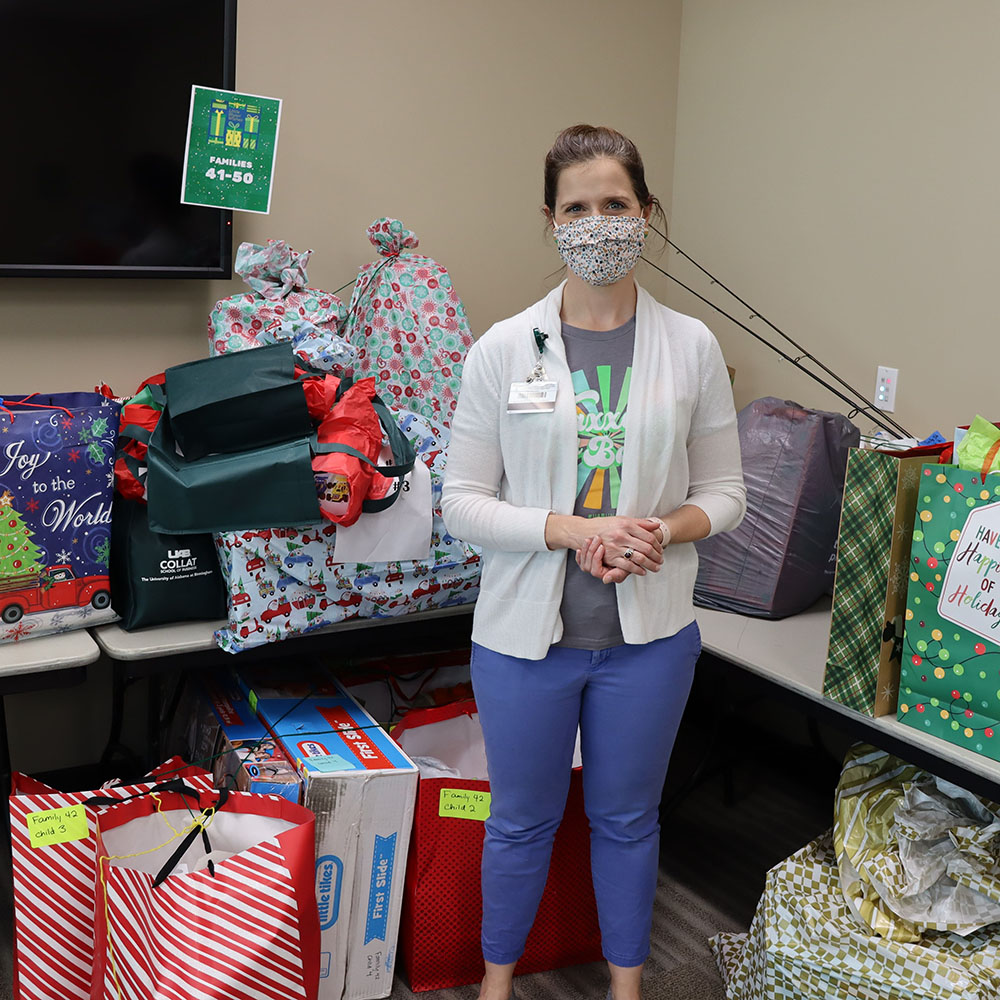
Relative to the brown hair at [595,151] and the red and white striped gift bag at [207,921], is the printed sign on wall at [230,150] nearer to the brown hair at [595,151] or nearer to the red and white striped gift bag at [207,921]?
the brown hair at [595,151]

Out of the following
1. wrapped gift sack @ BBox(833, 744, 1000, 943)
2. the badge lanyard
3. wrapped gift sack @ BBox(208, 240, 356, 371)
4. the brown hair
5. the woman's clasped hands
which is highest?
the brown hair

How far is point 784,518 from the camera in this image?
2.32 meters

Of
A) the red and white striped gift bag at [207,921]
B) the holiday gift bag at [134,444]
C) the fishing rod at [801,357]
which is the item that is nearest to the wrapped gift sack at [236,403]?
the holiday gift bag at [134,444]

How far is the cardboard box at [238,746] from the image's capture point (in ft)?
6.29

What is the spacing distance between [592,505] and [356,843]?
2.65 feet

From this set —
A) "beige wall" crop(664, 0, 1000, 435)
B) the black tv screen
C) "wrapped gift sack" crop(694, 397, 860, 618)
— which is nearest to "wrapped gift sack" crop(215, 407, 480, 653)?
"wrapped gift sack" crop(694, 397, 860, 618)

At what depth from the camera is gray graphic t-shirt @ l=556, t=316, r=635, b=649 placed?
165 centimetres

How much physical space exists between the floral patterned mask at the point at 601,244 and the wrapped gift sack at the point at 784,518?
85 centimetres

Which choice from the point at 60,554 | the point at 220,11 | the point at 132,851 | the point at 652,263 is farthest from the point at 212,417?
the point at 652,263

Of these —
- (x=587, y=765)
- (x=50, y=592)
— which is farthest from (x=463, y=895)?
(x=50, y=592)

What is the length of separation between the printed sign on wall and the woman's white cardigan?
0.91 meters

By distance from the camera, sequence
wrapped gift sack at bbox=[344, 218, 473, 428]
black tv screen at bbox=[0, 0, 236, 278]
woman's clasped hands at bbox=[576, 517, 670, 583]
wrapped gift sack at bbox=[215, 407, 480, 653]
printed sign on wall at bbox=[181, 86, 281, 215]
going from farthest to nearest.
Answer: wrapped gift sack at bbox=[344, 218, 473, 428]
printed sign on wall at bbox=[181, 86, 281, 215]
black tv screen at bbox=[0, 0, 236, 278]
wrapped gift sack at bbox=[215, 407, 480, 653]
woman's clasped hands at bbox=[576, 517, 670, 583]

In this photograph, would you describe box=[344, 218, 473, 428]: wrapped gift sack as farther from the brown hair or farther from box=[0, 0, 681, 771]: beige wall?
the brown hair

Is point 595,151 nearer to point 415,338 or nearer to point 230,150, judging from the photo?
point 415,338
